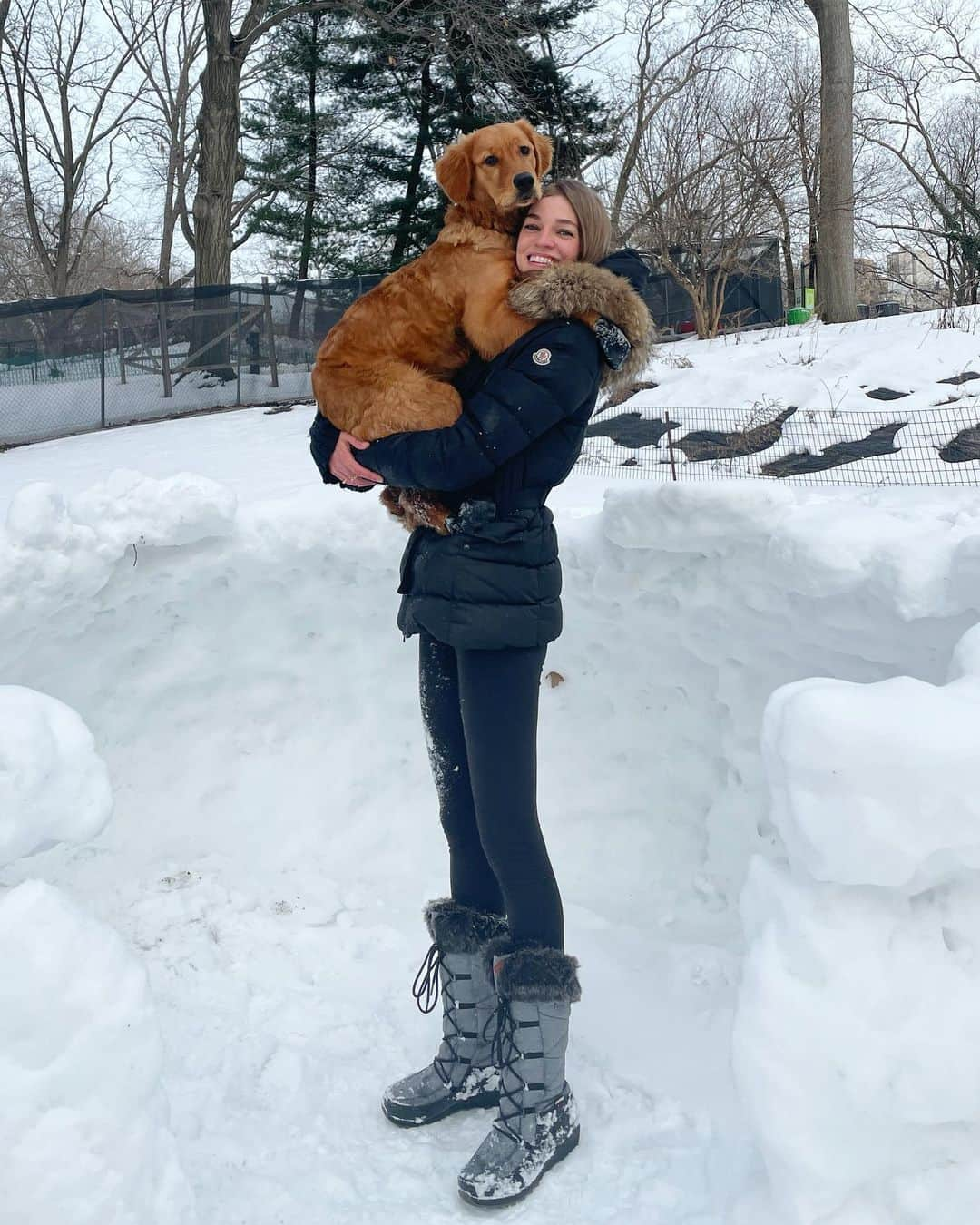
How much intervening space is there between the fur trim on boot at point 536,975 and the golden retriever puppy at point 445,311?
1173mm

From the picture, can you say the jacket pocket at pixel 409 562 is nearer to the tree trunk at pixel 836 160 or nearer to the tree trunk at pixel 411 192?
the tree trunk at pixel 836 160

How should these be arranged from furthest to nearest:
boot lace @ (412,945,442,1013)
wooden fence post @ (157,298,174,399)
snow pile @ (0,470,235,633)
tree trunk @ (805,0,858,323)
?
tree trunk @ (805,0,858,323), wooden fence post @ (157,298,174,399), snow pile @ (0,470,235,633), boot lace @ (412,945,442,1013)

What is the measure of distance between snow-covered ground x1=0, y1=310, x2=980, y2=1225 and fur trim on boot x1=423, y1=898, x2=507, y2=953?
41cm

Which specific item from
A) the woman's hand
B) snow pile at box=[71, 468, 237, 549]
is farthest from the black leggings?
snow pile at box=[71, 468, 237, 549]

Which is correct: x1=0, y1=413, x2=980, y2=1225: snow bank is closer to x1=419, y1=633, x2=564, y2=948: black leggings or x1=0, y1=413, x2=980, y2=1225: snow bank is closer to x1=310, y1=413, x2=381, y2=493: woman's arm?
x1=419, y1=633, x2=564, y2=948: black leggings

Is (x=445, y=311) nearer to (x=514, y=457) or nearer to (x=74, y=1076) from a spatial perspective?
(x=514, y=457)

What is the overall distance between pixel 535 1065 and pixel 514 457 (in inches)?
52.3

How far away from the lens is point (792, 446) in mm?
7656

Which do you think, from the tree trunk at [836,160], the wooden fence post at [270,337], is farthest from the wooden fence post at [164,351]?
the tree trunk at [836,160]

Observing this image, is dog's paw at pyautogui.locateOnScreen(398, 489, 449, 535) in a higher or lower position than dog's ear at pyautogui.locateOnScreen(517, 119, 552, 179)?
lower

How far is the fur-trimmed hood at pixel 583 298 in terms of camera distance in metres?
1.95

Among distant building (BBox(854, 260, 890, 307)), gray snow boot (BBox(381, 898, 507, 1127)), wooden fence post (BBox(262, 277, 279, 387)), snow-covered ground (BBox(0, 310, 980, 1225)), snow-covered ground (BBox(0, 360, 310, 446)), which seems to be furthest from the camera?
distant building (BBox(854, 260, 890, 307))

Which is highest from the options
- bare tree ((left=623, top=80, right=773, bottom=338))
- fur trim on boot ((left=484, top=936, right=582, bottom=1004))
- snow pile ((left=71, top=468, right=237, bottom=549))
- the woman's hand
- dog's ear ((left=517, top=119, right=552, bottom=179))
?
bare tree ((left=623, top=80, right=773, bottom=338))

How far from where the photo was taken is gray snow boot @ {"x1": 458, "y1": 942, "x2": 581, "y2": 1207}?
2.14 m
